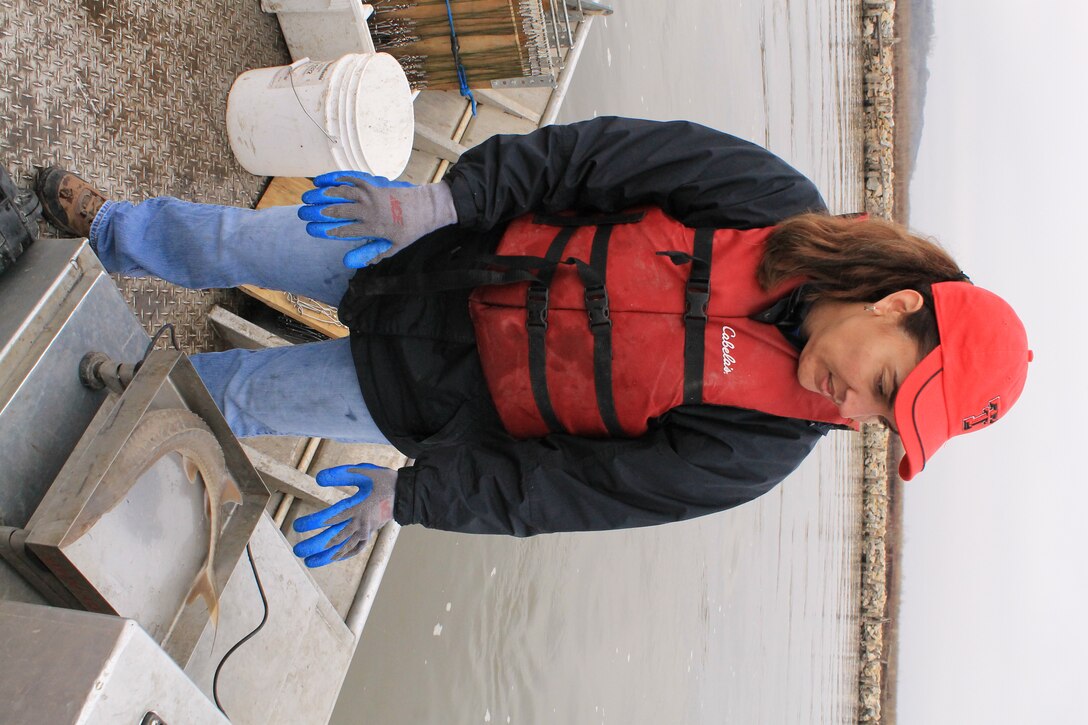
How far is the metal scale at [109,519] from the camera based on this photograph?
0.68 metres

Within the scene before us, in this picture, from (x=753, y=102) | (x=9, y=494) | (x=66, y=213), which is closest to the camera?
(x=9, y=494)


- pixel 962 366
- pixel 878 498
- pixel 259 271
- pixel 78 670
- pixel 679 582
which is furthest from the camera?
pixel 878 498

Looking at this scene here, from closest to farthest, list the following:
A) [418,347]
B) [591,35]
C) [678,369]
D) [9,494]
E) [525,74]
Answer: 1. [9,494]
2. [678,369]
3. [418,347]
4. [525,74]
5. [591,35]

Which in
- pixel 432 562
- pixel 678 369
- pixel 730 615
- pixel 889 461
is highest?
pixel 678 369

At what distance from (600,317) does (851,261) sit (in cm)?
40

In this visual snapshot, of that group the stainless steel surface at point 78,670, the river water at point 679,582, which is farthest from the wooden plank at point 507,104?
the stainless steel surface at point 78,670

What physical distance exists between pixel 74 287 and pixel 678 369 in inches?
34.7

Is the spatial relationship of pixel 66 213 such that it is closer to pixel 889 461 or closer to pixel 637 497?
pixel 637 497

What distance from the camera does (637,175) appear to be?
1.28 metres

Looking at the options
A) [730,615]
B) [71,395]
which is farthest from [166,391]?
[730,615]

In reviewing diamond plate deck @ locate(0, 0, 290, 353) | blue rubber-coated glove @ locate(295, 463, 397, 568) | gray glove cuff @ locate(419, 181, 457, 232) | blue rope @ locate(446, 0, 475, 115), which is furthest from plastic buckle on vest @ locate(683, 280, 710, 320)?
blue rope @ locate(446, 0, 475, 115)

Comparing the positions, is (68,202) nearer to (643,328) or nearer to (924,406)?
(643,328)

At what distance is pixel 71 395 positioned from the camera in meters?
0.96

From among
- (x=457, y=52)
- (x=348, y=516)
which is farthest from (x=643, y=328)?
(x=457, y=52)
